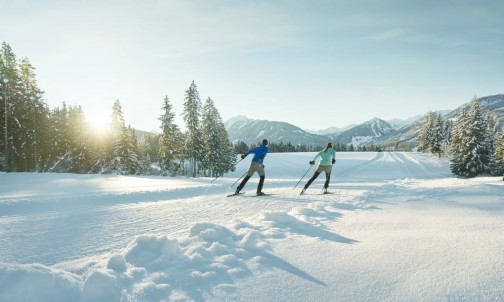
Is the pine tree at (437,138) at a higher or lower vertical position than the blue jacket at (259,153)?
higher

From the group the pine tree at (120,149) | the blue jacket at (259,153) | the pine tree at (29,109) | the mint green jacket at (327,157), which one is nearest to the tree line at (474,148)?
the mint green jacket at (327,157)

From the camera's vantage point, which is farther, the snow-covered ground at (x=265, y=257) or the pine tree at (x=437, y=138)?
the pine tree at (x=437, y=138)

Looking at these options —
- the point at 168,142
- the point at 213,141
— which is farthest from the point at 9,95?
the point at 213,141

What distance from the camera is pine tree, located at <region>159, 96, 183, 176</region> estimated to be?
45594 mm

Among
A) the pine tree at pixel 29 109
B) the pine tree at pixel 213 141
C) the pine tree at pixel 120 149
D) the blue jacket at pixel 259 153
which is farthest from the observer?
the pine tree at pixel 213 141

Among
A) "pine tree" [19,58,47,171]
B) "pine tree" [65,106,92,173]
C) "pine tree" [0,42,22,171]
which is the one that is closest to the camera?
"pine tree" [0,42,22,171]

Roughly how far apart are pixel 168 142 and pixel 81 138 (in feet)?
60.4

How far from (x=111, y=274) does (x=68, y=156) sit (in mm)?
57375

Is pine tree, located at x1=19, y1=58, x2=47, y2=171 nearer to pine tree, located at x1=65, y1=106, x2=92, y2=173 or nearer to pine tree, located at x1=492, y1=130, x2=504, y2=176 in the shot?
pine tree, located at x1=65, y1=106, x2=92, y2=173

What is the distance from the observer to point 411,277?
318 cm

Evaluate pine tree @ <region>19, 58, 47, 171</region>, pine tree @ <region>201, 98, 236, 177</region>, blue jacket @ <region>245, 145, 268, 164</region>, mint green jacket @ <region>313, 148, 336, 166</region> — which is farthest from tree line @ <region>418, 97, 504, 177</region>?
pine tree @ <region>19, 58, 47, 171</region>

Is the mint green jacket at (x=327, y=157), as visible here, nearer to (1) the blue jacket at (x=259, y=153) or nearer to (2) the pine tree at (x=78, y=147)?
(1) the blue jacket at (x=259, y=153)

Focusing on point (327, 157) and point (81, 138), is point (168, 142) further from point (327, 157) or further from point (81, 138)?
point (327, 157)

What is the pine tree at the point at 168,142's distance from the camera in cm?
4559
